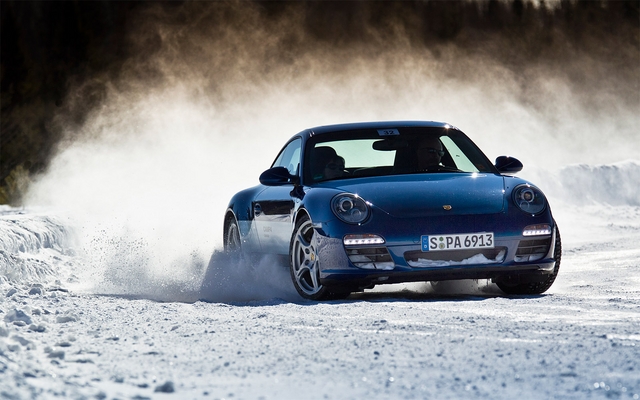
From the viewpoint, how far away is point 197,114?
53.6 metres

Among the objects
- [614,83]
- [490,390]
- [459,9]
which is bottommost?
[490,390]

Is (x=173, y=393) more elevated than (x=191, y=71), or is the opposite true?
(x=191, y=71)

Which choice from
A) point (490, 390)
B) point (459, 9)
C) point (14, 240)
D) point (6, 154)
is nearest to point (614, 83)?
point (459, 9)

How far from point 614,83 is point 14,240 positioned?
58710mm

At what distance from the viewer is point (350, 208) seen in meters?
7.03

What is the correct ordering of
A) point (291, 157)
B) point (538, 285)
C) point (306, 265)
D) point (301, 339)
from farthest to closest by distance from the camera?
point (291, 157)
point (538, 285)
point (306, 265)
point (301, 339)

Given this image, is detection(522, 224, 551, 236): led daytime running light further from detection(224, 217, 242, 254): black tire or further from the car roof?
detection(224, 217, 242, 254): black tire

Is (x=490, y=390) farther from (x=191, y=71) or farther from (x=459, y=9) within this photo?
(x=459, y=9)

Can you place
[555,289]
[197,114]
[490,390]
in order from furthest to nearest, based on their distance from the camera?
[197,114] < [555,289] < [490,390]

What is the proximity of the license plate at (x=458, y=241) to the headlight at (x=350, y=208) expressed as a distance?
0.42 metres

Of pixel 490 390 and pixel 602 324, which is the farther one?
pixel 602 324

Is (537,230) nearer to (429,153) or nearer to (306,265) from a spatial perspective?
(429,153)

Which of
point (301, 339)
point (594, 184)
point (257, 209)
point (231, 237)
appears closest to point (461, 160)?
point (257, 209)

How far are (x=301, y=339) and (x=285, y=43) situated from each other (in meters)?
66.7
